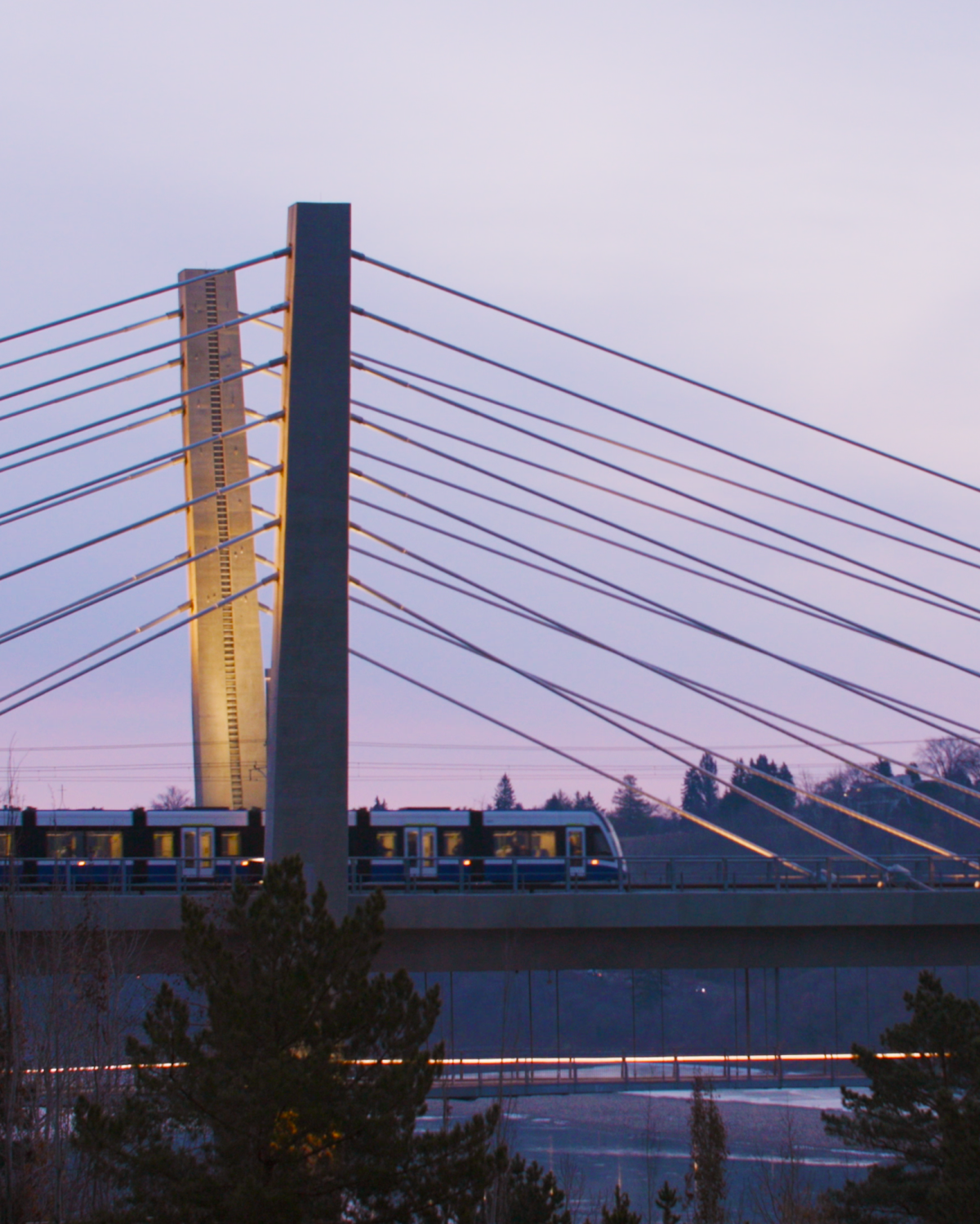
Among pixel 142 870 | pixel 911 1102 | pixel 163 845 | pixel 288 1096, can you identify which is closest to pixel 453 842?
pixel 163 845

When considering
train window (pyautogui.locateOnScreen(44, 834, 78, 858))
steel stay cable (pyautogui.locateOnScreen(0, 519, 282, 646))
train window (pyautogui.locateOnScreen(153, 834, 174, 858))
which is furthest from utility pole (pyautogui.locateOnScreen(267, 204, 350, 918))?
train window (pyautogui.locateOnScreen(44, 834, 78, 858))

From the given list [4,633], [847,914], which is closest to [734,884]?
[847,914]

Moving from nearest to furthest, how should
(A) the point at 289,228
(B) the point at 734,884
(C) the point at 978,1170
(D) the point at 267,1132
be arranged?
(D) the point at 267,1132 → (C) the point at 978,1170 → (A) the point at 289,228 → (B) the point at 734,884

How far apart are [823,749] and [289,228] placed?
14.0 m

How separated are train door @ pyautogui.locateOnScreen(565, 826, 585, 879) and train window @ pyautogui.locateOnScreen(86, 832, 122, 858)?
13050 mm

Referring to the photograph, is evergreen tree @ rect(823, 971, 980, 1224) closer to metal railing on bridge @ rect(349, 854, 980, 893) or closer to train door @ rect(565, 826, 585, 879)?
metal railing on bridge @ rect(349, 854, 980, 893)

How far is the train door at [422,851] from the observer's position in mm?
39125

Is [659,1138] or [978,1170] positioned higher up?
[978,1170]

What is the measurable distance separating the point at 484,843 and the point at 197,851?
8.43m

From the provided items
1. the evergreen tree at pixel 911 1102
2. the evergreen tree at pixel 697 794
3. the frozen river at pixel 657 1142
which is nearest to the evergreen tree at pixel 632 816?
the evergreen tree at pixel 697 794

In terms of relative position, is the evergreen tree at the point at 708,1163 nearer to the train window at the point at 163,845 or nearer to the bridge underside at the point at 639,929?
the bridge underside at the point at 639,929

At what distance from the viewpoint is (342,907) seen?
22719 millimetres

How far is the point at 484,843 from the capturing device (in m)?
40.4

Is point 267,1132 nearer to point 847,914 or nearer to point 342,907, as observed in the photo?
point 342,907
